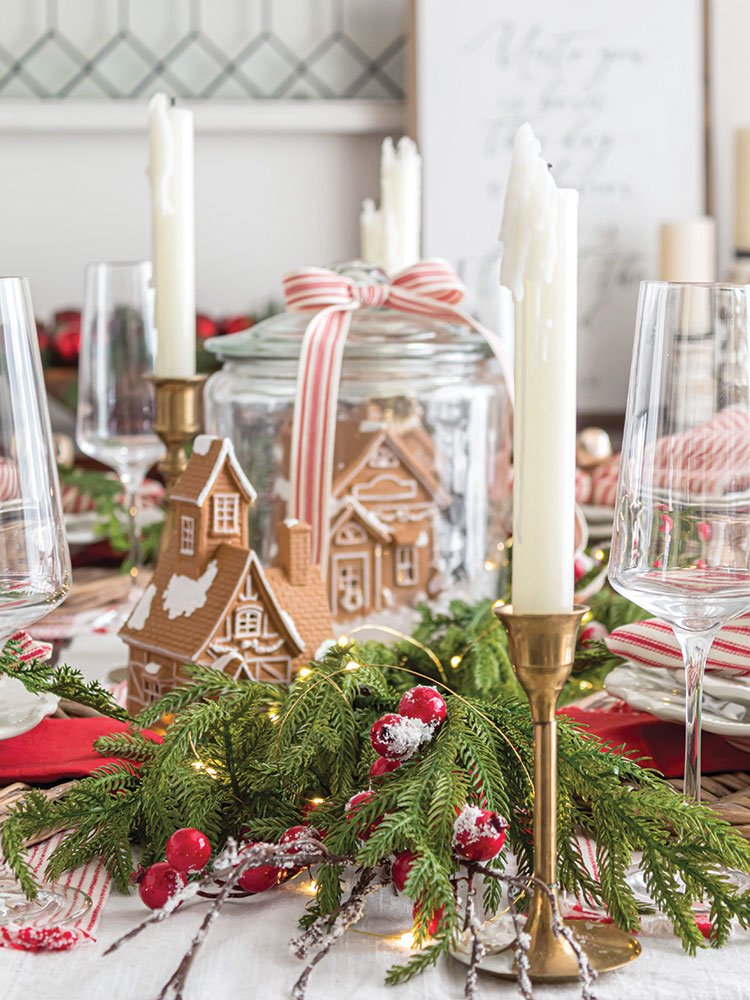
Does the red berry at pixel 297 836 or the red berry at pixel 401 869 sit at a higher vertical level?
the red berry at pixel 297 836

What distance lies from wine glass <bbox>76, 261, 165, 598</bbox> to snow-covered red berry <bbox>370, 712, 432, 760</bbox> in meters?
0.60

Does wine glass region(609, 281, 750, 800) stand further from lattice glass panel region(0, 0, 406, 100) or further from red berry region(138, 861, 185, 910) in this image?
lattice glass panel region(0, 0, 406, 100)

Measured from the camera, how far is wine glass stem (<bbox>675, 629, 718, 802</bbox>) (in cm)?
54

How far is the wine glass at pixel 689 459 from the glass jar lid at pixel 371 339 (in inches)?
15.5

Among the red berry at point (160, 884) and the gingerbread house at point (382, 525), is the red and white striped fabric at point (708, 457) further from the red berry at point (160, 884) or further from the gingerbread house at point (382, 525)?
the gingerbread house at point (382, 525)

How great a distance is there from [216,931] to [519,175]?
341 mm

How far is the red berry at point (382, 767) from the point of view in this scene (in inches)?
20.8

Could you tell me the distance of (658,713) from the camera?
654mm

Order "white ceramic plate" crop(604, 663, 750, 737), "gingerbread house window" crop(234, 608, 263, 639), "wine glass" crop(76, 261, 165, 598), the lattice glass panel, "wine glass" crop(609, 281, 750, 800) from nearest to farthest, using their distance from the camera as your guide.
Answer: "wine glass" crop(609, 281, 750, 800) < "white ceramic plate" crop(604, 663, 750, 737) < "gingerbread house window" crop(234, 608, 263, 639) < "wine glass" crop(76, 261, 165, 598) < the lattice glass panel

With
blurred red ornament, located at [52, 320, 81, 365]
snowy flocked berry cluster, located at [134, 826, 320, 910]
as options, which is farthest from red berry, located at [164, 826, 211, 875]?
blurred red ornament, located at [52, 320, 81, 365]

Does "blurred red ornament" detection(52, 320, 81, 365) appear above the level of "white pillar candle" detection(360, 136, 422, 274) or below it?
below

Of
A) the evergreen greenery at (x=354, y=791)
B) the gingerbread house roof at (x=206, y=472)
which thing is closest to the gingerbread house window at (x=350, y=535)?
the gingerbread house roof at (x=206, y=472)

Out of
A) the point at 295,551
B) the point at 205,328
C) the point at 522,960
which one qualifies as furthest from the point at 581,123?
the point at 522,960

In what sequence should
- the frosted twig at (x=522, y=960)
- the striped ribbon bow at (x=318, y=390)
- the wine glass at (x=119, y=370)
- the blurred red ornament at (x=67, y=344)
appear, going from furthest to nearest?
1. the blurred red ornament at (x=67, y=344)
2. the wine glass at (x=119, y=370)
3. the striped ribbon bow at (x=318, y=390)
4. the frosted twig at (x=522, y=960)
